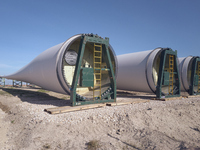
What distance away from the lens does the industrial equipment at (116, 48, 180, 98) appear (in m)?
11.5

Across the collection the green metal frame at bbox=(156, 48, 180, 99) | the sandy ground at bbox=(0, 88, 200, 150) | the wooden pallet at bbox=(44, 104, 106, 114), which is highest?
the green metal frame at bbox=(156, 48, 180, 99)

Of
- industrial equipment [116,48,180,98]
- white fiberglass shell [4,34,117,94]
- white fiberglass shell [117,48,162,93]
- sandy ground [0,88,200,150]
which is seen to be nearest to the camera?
sandy ground [0,88,200,150]

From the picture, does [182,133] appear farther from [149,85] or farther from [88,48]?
[88,48]

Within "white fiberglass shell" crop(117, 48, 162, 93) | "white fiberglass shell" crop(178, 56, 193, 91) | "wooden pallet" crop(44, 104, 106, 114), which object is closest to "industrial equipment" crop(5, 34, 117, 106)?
"wooden pallet" crop(44, 104, 106, 114)

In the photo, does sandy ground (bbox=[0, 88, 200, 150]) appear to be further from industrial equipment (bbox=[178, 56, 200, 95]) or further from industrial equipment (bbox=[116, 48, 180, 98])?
industrial equipment (bbox=[178, 56, 200, 95])

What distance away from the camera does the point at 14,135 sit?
215 inches

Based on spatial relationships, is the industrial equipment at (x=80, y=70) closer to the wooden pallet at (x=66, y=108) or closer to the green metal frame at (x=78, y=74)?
the green metal frame at (x=78, y=74)

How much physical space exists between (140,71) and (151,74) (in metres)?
1.06

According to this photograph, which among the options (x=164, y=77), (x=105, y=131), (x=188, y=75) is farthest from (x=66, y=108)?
(x=188, y=75)

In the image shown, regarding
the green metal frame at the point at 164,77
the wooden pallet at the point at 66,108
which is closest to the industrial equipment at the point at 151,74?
the green metal frame at the point at 164,77

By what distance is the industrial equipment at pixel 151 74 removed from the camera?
11.5 m

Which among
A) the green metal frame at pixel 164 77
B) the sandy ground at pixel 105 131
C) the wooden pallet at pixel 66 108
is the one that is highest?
the green metal frame at pixel 164 77

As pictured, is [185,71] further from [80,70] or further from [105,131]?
[105,131]

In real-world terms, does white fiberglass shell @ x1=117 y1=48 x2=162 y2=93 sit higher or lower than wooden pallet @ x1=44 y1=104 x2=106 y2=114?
higher
